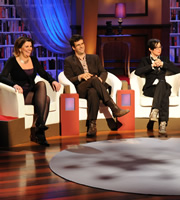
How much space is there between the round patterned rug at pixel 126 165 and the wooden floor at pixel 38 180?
0.08 meters

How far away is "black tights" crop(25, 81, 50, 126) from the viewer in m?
4.89

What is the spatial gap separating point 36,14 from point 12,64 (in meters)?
2.40

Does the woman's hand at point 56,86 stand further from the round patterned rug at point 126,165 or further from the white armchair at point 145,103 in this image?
the white armchair at point 145,103

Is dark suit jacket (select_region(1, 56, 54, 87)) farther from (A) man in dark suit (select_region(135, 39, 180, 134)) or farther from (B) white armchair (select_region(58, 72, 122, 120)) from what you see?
(A) man in dark suit (select_region(135, 39, 180, 134))

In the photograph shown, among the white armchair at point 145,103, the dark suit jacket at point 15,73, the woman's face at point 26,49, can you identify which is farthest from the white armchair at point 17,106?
the white armchair at point 145,103

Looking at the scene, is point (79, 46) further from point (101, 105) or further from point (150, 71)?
point (150, 71)

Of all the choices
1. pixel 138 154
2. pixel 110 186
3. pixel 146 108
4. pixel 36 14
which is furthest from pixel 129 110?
pixel 36 14

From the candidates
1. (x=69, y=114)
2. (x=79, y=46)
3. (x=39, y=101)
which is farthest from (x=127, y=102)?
(x=39, y=101)

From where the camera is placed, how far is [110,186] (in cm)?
338

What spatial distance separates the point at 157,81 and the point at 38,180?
2.70m

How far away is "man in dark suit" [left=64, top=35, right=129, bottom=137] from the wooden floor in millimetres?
423

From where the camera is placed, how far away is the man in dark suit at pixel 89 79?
17.3 feet

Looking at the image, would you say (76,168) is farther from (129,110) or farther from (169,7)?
(169,7)

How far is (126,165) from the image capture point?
398 cm
